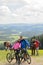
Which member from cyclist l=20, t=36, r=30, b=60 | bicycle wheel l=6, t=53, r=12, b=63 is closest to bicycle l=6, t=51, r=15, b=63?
bicycle wheel l=6, t=53, r=12, b=63

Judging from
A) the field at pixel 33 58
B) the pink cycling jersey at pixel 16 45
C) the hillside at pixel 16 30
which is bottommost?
the field at pixel 33 58

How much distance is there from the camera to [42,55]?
1520 cm

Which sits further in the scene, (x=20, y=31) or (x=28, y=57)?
(x=20, y=31)

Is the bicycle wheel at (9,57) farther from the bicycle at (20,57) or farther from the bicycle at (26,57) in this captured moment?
the bicycle at (26,57)

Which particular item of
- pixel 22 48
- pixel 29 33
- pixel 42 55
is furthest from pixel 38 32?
pixel 22 48

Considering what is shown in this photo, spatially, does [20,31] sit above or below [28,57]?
above

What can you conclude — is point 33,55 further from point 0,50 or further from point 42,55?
point 0,50

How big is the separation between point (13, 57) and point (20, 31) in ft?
5.96

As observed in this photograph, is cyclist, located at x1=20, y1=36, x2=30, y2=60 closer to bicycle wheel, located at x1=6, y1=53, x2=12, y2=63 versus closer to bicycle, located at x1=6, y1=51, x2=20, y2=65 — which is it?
bicycle, located at x1=6, y1=51, x2=20, y2=65

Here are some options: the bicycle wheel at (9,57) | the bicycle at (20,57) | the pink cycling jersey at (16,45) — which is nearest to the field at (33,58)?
the bicycle wheel at (9,57)

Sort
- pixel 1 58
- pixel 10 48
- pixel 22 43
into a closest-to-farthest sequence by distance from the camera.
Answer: pixel 22 43 → pixel 10 48 → pixel 1 58

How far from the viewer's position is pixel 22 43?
12.5 m

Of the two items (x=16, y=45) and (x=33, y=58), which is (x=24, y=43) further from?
(x=33, y=58)

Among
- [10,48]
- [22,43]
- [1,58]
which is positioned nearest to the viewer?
[22,43]
